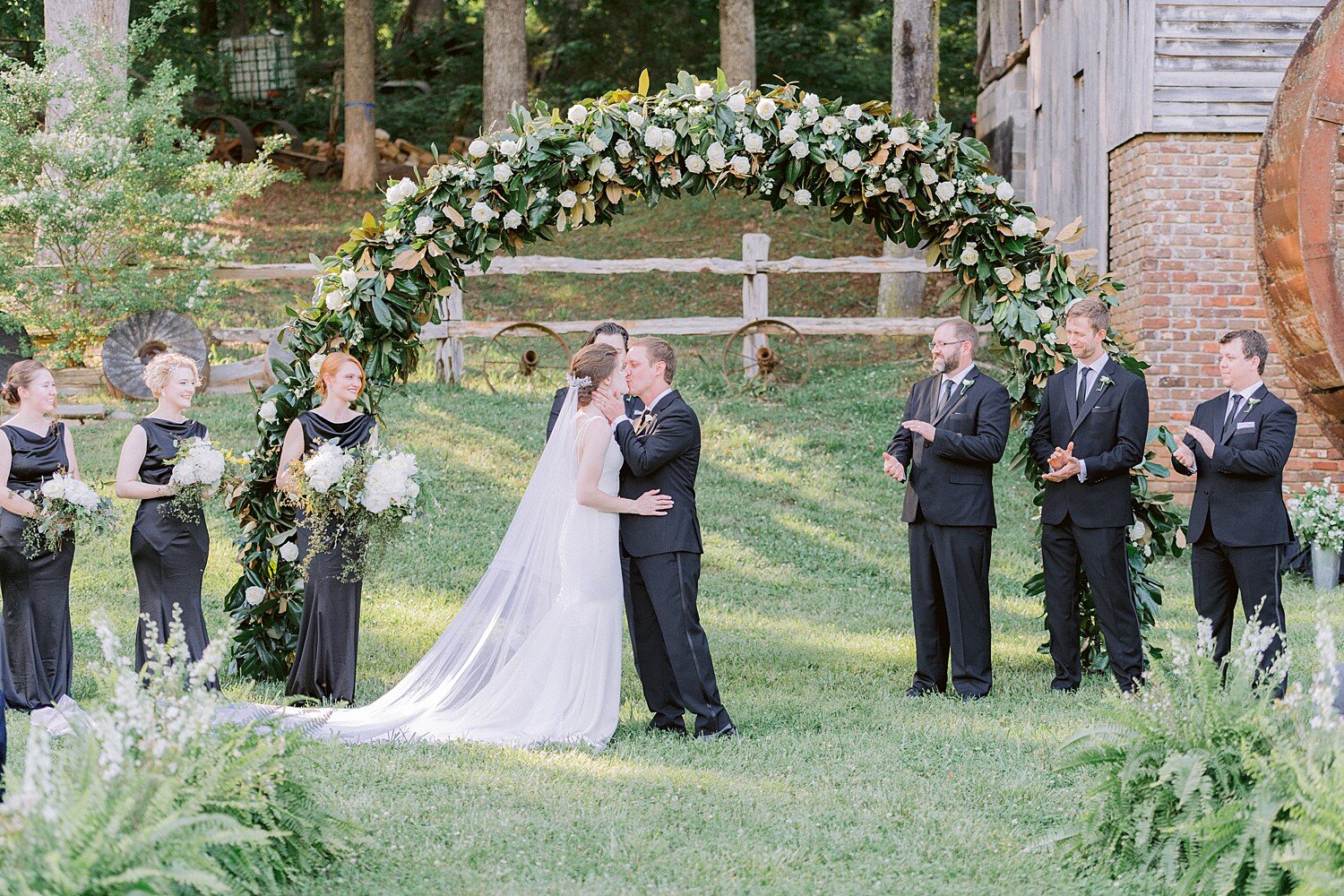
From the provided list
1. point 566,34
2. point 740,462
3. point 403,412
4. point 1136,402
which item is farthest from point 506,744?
point 566,34

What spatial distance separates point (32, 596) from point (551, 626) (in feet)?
8.59

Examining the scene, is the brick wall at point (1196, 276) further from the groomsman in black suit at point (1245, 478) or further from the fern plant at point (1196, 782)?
the fern plant at point (1196, 782)

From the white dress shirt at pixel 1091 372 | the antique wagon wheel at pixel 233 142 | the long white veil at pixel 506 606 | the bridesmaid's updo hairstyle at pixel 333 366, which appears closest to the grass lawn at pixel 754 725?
the long white veil at pixel 506 606

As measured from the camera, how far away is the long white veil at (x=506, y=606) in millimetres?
6125

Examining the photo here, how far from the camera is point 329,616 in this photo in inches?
259

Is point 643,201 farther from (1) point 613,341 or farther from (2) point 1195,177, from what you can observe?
(2) point 1195,177

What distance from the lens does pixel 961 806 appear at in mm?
4949

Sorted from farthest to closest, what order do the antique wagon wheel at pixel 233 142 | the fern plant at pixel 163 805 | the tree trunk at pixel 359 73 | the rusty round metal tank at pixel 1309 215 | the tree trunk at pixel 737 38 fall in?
1. the antique wagon wheel at pixel 233 142
2. the tree trunk at pixel 359 73
3. the tree trunk at pixel 737 38
4. the rusty round metal tank at pixel 1309 215
5. the fern plant at pixel 163 805

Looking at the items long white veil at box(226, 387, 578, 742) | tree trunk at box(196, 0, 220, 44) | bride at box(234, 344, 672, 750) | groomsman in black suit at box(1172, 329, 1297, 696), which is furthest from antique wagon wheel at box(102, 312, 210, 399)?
tree trunk at box(196, 0, 220, 44)

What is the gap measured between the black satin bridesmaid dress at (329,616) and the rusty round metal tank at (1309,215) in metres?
6.62

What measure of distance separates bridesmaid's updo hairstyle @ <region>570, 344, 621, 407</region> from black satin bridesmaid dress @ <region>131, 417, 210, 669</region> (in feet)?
6.45

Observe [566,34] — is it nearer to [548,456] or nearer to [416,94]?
[416,94]

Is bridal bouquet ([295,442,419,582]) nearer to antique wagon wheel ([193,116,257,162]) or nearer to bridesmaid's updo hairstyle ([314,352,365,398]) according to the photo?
bridesmaid's updo hairstyle ([314,352,365,398])

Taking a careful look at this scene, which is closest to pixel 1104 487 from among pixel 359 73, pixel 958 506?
pixel 958 506
